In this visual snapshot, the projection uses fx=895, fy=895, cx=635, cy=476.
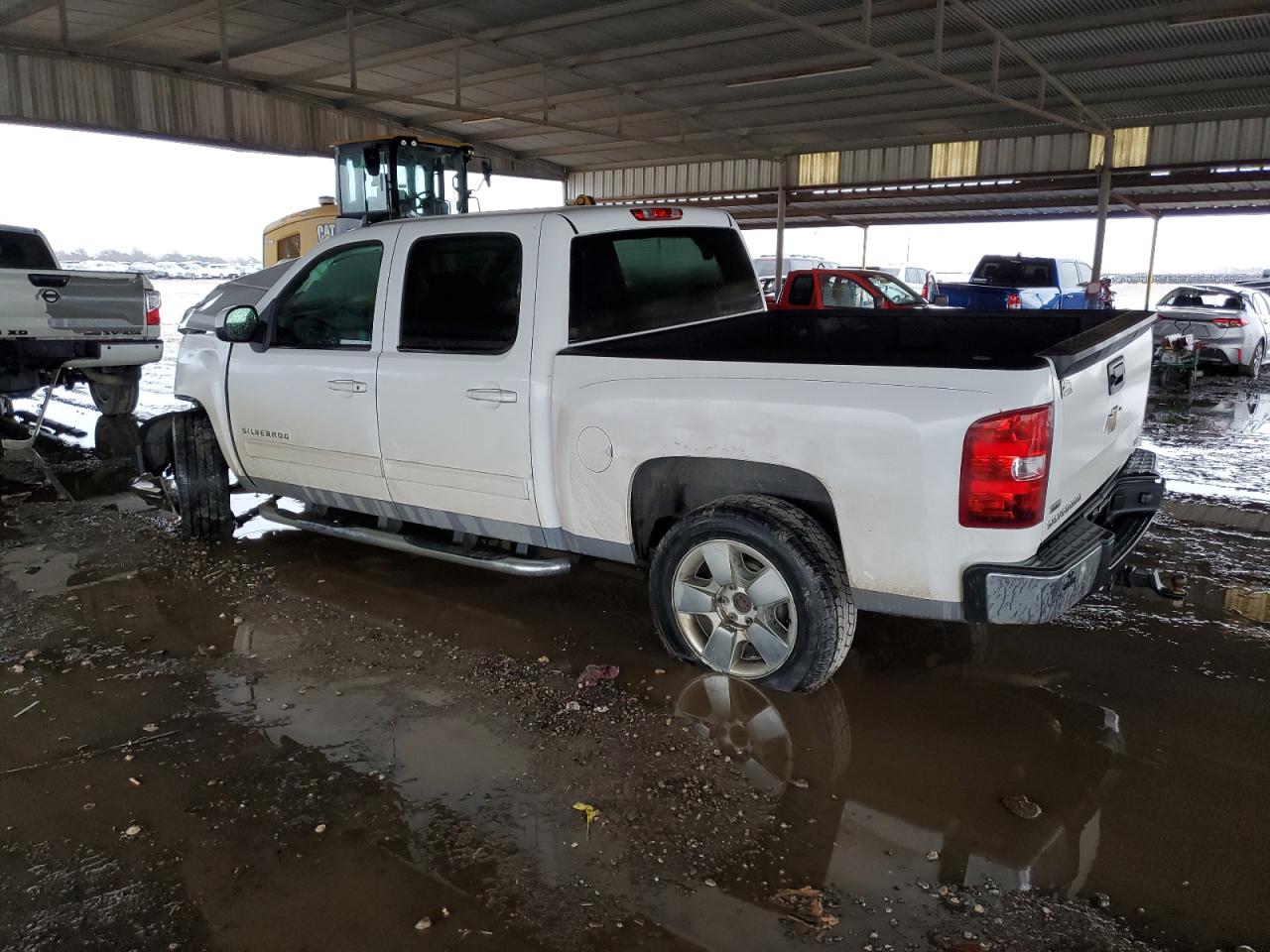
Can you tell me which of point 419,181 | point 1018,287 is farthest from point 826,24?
point 1018,287

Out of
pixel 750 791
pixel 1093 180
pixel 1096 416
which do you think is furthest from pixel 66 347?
pixel 1093 180

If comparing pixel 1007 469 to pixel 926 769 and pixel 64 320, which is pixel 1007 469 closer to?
pixel 926 769

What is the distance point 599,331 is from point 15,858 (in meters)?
2.86

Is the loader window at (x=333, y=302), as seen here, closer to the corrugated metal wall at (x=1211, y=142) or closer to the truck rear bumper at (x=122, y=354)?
the truck rear bumper at (x=122, y=354)

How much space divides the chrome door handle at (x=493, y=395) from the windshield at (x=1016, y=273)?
1733cm

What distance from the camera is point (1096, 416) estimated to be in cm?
342


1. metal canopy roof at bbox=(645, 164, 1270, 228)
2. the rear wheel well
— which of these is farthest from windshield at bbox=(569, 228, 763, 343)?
metal canopy roof at bbox=(645, 164, 1270, 228)

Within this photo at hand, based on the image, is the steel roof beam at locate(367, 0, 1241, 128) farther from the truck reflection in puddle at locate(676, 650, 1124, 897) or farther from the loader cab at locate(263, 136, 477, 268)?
the truck reflection in puddle at locate(676, 650, 1124, 897)

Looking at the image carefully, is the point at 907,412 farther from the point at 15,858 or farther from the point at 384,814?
the point at 15,858

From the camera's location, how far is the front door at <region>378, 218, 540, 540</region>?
405 centimetres

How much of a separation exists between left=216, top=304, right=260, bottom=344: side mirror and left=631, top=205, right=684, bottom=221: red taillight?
2.26 metres

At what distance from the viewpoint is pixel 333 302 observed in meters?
4.86

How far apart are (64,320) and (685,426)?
24.4 feet

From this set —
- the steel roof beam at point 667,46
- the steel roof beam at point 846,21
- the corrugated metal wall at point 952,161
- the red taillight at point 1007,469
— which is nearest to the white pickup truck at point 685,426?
the red taillight at point 1007,469
